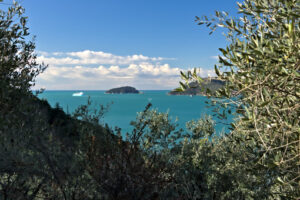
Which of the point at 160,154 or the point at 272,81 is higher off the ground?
the point at 272,81

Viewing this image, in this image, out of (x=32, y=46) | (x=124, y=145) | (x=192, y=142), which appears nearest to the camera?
(x=124, y=145)

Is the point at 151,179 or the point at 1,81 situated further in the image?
the point at 1,81

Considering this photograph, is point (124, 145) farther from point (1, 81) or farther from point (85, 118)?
point (85, 118)

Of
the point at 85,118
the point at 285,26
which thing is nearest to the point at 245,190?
the point at 85,118

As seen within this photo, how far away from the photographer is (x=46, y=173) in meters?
6.37

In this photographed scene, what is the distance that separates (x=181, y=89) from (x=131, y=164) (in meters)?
2.47

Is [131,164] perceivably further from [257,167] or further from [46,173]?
[257,167]

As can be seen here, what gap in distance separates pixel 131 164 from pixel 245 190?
7.85 metres

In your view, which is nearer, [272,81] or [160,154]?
[272,81]

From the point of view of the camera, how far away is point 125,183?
5820 mm

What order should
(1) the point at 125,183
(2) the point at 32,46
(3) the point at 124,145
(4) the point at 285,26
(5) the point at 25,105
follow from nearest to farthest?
1. (4) the point at 285,26
2. (1) the point at 125,183
3. (3) the point at 124,145
4. (5) the point at 25,105
5. (2) the point at 32,46

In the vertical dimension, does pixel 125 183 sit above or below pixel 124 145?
below

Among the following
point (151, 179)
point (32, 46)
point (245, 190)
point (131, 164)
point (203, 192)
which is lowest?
point (203, 192)

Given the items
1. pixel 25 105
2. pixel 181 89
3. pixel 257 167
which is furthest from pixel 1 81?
pixel 257 167
